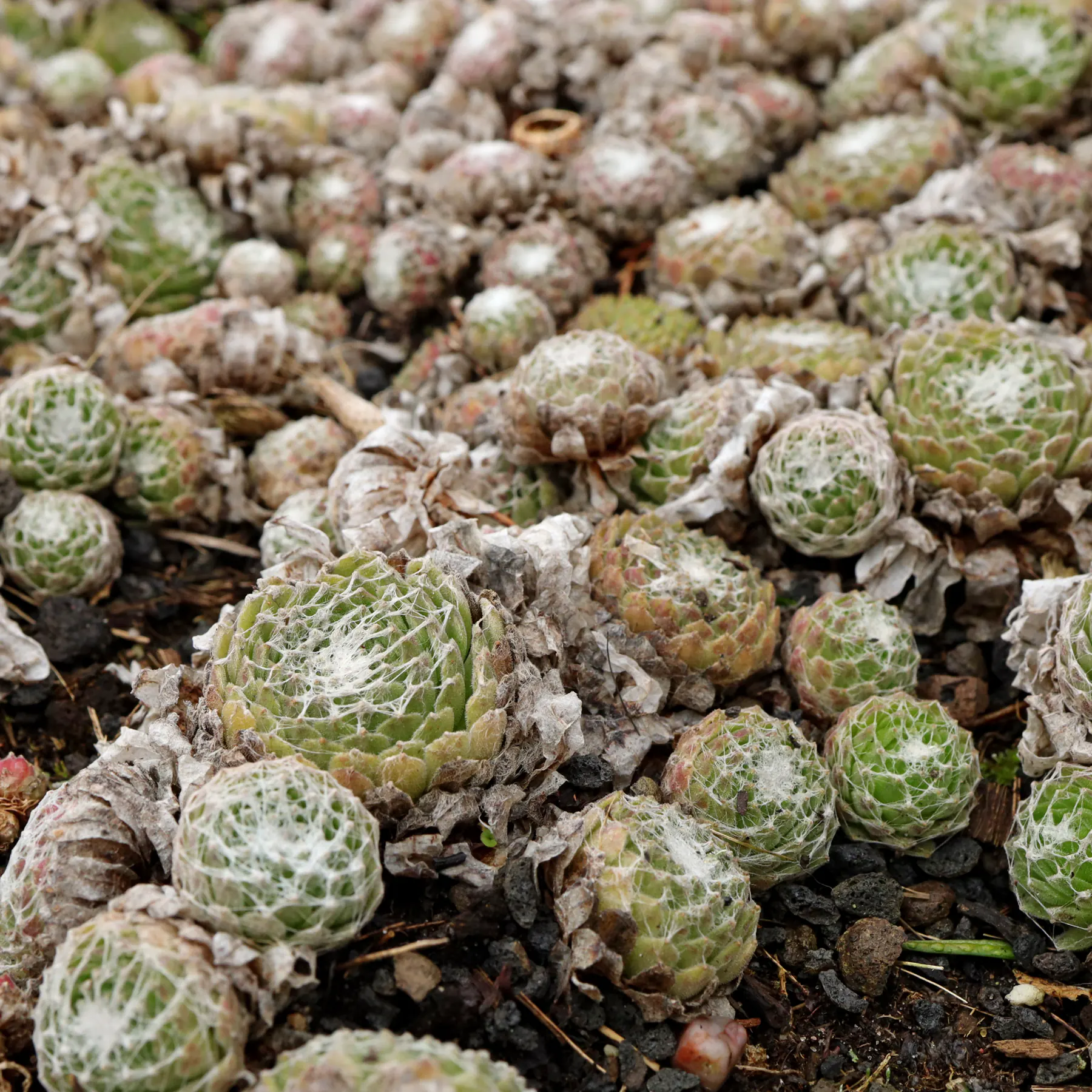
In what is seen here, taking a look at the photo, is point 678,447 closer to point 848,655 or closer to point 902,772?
point 848,655

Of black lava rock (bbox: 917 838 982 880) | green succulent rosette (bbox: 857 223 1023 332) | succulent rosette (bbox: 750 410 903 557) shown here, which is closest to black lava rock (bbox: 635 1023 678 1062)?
black lava rock (bbox: 917 838 982 880)

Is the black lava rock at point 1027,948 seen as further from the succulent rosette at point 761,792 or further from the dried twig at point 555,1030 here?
the dried twig at point 555,1030

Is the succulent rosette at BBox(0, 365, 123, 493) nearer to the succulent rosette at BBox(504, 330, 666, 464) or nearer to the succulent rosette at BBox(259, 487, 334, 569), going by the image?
the succulent rosette at BBox(259, 487, 334, 569)

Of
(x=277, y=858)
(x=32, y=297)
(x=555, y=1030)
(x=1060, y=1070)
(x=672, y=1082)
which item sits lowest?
(x=1060, y=1070)

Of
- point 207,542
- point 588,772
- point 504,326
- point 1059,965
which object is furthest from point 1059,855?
point 207,542

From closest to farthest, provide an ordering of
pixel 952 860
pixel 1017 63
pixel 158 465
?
pixel 952 860
pixel 158 465
pixel 1017 63
